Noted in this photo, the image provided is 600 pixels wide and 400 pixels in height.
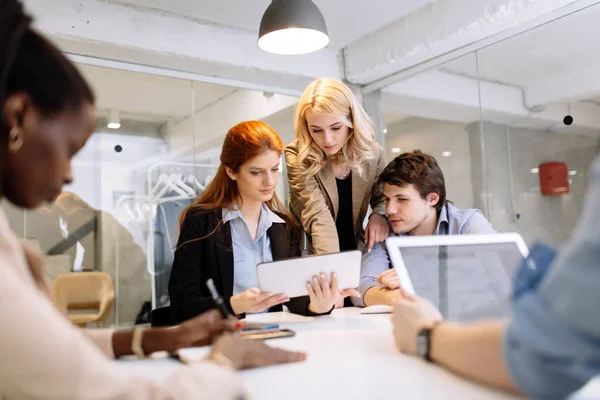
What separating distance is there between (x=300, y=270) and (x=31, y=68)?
0.88 metres

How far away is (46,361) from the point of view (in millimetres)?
581

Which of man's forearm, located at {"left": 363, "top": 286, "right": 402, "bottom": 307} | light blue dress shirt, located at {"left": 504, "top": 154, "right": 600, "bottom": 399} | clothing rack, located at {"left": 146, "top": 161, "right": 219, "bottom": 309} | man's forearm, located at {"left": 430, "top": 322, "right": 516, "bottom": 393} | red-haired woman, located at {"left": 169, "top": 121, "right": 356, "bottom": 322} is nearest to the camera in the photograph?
light blue dress shirt, located at {"left": 504, "top": 154, "right": 600, "bottom": 399}

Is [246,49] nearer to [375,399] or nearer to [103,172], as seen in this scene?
[103,172]

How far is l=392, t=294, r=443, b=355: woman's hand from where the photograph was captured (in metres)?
0.93

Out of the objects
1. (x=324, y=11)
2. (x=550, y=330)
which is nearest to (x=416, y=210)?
(x=550, y=330)

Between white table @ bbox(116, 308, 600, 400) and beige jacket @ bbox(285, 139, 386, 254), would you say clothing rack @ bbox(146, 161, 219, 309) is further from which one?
white table @ bbox(116, 308, 600, 400)

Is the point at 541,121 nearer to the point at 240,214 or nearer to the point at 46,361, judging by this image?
the point at 240,214

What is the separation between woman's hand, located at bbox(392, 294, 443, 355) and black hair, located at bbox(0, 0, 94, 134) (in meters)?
0.64

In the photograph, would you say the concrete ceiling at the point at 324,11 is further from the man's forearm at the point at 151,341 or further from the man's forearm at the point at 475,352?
the man's forearm at the point at 475,352

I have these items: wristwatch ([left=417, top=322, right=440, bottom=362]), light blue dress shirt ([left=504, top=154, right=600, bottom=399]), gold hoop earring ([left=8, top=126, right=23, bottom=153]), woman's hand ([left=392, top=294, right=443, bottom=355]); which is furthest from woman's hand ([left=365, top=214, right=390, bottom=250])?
gold hoop earring ([left=8, top=126, right=23, bottom=153])

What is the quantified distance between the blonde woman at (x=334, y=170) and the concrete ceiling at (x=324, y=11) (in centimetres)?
123

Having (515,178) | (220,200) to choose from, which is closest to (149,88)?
(220,200)

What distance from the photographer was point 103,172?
3.38 metres

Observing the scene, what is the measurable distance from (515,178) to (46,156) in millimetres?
3182
